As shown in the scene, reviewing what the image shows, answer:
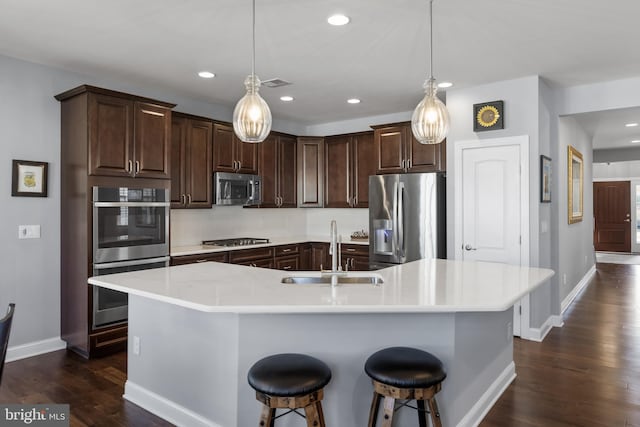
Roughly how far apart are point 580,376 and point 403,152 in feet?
9.42

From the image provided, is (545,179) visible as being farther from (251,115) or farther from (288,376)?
(288,376)

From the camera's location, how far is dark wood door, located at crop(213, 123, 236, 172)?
4879 mm

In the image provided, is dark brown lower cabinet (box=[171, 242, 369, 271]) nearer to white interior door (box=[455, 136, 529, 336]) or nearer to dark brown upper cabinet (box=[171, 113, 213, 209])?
dark brown upper cabinet (box=[171, 113, 213, 209])

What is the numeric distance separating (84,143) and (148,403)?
7.14 feet

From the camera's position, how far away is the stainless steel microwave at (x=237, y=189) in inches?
192

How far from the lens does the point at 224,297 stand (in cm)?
202

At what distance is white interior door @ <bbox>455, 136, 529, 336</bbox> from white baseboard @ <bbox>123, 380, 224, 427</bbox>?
312cm

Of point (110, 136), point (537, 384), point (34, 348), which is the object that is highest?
point (110, 136)

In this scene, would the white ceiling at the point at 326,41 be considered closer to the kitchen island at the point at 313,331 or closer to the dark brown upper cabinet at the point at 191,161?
the dark brown upper cabinet at the point at 191,161

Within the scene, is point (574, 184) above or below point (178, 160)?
below

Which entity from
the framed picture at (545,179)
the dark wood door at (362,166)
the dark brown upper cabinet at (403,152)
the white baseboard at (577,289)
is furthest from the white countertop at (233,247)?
the white baseboard at (577,289)

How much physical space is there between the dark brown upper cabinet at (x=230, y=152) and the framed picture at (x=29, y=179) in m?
1.69

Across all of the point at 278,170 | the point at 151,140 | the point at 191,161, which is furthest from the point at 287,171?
the point at 151,140

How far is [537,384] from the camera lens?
3104 mm
